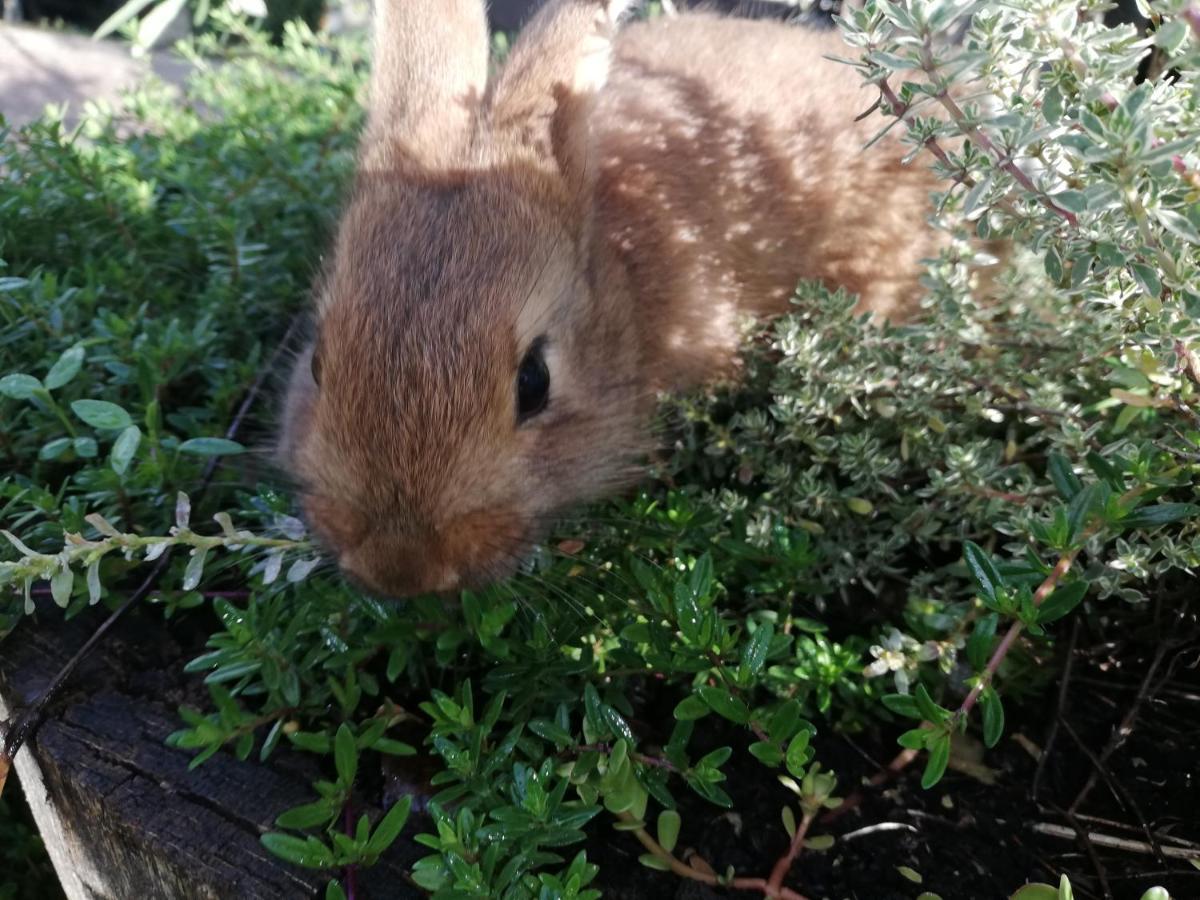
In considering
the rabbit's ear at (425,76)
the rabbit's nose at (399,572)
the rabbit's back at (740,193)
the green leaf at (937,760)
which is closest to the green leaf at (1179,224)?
the green leaf at (937,760)

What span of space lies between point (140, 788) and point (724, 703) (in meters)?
0.92

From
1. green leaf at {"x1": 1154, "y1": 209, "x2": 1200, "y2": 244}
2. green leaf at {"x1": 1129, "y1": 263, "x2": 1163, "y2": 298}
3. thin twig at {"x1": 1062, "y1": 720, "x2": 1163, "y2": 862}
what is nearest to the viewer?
green leaf at {"x1": 1154, "y1": 209, "x2": 1200, "y2": 244}

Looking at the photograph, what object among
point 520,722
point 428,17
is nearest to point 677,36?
point 428,17

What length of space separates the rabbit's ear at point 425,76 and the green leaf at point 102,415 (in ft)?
2.69

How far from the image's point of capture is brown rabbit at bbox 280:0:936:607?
163 centimetres

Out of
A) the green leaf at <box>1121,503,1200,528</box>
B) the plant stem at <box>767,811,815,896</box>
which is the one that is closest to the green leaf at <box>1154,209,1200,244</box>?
the green leaf at <box>1121,503,1200,528</box>

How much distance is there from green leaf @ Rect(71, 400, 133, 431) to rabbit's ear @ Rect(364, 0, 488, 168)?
819 millimetres

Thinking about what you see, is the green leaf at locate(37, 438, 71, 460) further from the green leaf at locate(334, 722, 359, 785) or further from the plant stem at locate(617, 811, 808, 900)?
A: the plant stem at locate(617, 811, 808, 900)

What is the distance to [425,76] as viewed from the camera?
2.13 meters

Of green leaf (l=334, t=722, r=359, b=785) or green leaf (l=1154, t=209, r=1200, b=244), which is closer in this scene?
green leaf (l=1154, t=209, r=1200, b=244)

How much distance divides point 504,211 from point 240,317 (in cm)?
98

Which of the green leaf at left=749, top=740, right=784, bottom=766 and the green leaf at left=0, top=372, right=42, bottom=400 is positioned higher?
the green leaf at left=0, top=372, right=42, bottom=400

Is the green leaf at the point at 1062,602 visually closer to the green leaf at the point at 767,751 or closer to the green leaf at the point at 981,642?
the green leaf at the point at 981,642

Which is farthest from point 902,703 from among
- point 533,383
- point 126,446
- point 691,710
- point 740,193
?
point 740,193
